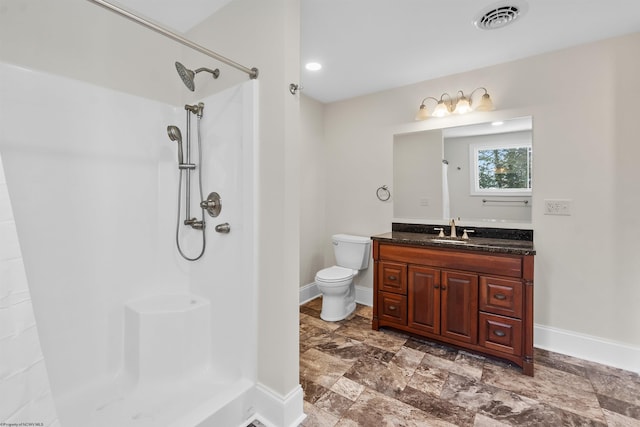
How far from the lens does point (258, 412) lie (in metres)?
1.56

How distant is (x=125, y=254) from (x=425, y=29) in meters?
2.48

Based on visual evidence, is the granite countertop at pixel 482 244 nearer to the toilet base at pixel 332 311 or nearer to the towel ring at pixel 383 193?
the towel ring at pixel 383 193

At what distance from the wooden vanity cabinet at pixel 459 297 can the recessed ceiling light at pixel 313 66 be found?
5.25 ft

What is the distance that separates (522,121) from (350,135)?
1612 millimetres

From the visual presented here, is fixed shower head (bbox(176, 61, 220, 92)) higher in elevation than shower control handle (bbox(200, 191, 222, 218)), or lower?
higher

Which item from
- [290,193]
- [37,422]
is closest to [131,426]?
[37,422]

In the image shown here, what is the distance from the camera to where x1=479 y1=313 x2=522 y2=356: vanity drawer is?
1.96 m

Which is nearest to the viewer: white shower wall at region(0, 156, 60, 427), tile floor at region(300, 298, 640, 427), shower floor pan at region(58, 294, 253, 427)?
white shower wall at region(0, 156, 60, 427)

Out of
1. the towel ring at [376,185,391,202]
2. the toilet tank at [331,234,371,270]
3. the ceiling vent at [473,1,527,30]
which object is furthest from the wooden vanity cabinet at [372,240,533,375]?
the ceiling vent at [473,1,527,30]

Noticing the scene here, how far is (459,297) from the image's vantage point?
2176 millimetres

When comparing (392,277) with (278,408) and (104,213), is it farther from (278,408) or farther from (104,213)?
(104,213)

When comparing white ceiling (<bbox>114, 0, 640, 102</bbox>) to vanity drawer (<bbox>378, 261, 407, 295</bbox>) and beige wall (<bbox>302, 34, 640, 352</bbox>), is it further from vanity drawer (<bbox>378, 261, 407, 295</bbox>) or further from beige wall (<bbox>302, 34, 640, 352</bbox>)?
vanity drawer (<bbox>378, 261, 407, 295</bbox>)

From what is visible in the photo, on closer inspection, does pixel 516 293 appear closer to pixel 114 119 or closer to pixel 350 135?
pixel 350 135

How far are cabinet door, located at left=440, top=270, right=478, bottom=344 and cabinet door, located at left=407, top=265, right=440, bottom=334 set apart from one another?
0.17ft
